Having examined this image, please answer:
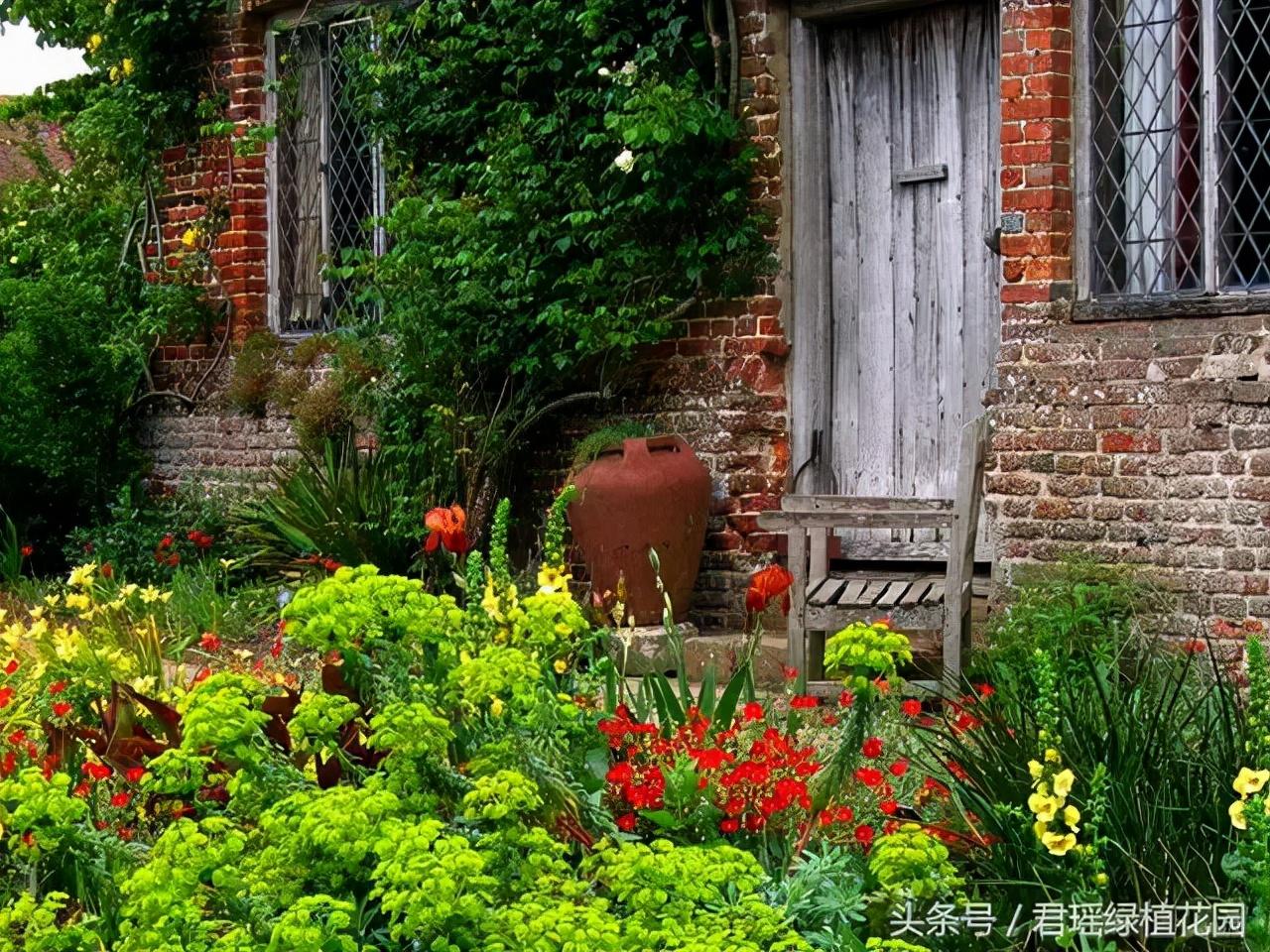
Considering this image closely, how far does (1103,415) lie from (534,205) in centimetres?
292

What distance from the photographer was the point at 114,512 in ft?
35.9

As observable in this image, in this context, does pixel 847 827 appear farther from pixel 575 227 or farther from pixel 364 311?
pixel 364 311

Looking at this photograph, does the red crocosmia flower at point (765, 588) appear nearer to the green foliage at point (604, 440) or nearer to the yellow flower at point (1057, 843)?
the green foliage at point (604, 440)

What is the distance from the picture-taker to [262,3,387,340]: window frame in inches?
404

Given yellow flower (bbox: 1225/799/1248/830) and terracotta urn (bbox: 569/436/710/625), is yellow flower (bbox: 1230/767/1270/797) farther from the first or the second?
terracotta urn (bbox: 569/436/710/625)

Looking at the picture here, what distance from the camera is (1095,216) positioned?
746cm

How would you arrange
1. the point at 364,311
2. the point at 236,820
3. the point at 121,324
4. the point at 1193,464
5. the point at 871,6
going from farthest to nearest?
the point at 121,324
the point at 364,311
the point at 871,6
the point at 1193,464
the point at 236,820

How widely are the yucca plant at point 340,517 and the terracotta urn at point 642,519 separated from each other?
125 cm

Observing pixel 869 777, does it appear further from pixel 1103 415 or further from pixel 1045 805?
pixel 1103 415

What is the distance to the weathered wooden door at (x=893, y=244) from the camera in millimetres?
8164

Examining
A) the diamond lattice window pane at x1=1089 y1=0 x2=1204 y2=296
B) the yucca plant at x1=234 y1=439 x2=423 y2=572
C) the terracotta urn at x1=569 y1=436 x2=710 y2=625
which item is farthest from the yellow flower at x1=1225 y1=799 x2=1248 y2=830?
the yucca plant at x1=234 y1=439 x2=423 y2=572

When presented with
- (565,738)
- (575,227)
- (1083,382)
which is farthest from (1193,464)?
(565,738)

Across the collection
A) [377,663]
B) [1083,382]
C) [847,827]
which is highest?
[1083,382]

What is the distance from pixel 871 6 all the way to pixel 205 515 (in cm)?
473
